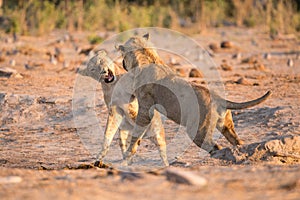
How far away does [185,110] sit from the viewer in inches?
284

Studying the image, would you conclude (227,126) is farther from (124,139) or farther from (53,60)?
(53,60)

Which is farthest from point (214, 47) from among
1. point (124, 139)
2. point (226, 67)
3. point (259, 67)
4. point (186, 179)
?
point (186, 179)

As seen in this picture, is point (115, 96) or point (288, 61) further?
point (288, 61)

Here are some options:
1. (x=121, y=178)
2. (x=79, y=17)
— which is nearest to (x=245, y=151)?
(x=121, y=178)

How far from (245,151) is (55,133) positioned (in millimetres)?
3535

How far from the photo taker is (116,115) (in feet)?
26.7

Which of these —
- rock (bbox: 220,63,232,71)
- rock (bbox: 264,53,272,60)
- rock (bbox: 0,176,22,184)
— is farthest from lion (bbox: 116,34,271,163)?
rock (bbox: 264,53,272,60)

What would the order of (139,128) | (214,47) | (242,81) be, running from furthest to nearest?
(214,47), (242,81), (139,128)

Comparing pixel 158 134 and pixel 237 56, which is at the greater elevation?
pixel 158 134

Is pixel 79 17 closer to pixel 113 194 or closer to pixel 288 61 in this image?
pixel 288 61

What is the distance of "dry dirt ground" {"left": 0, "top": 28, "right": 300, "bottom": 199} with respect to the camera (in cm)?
482

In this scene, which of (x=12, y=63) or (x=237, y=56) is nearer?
(x=12, y=63)

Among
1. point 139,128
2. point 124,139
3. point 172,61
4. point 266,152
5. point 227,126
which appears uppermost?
point 227,126

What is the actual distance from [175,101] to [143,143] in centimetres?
217
